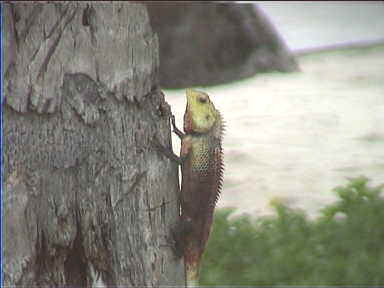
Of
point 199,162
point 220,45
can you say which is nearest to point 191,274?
point 199,162

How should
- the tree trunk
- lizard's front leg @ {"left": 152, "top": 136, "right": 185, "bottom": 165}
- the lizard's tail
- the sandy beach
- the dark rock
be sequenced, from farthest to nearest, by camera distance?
the dark rock, the sandy beach, the lizard's tail, lizard's front leg @ {"left": 152, "top": 136, "right": 185, "bottom": 165}, the tree trunk

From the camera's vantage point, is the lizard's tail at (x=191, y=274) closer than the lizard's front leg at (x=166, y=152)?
No

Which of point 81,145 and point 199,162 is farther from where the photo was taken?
point 199,162

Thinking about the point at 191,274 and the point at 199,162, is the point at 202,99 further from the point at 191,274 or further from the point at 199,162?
the point at 191,274

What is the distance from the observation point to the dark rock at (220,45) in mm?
4156

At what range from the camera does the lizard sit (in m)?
1.48

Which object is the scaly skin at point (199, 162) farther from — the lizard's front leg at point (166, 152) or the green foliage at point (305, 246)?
the green foliage at point (305, 246)

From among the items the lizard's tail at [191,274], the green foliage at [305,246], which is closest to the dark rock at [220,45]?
the green foliage at [305,246]

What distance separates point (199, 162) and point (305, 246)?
1.32 metres

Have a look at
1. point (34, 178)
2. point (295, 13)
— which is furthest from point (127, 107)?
point (295, 13)

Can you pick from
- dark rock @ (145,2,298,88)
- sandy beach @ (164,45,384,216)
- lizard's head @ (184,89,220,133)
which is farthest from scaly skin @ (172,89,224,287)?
dark rock @ (145,2,298,88)

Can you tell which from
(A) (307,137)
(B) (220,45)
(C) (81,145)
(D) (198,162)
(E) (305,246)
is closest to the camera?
(C) (81,145)

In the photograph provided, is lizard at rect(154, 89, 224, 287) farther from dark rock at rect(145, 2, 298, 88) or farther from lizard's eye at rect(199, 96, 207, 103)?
dark rock at rect(145, 2, 298, 88)

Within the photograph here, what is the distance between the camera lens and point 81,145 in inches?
53.5
